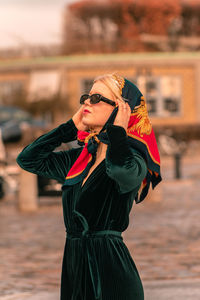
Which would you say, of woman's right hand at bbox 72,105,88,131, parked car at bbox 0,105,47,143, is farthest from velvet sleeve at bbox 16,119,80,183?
parked car at bbox 0,105,47,143

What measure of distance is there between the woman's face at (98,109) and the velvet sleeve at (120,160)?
216mm

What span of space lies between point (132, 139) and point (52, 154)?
55 cm

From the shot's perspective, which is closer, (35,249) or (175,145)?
(35,249)

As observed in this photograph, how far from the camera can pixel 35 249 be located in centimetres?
909

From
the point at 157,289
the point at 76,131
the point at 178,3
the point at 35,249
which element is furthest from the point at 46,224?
the point at 178,3

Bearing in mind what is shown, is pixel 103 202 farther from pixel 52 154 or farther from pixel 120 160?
pixel 52 154

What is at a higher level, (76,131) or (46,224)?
(76,131)

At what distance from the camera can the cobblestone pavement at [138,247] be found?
656 centimetres

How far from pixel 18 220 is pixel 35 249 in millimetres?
3022

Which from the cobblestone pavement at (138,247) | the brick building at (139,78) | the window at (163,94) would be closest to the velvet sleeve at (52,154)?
the cobblestone pavement at (138,247)

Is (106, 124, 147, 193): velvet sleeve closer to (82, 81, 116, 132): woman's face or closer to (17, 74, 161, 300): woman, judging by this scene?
(17, 74, 161, 300): woman

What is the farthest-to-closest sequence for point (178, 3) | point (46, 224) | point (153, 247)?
1. point (178, 3)
2. point (46, 224)
3. point (153, 247)

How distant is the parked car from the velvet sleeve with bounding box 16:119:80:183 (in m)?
19.5

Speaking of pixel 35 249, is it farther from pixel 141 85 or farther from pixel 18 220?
pixel 141 85
